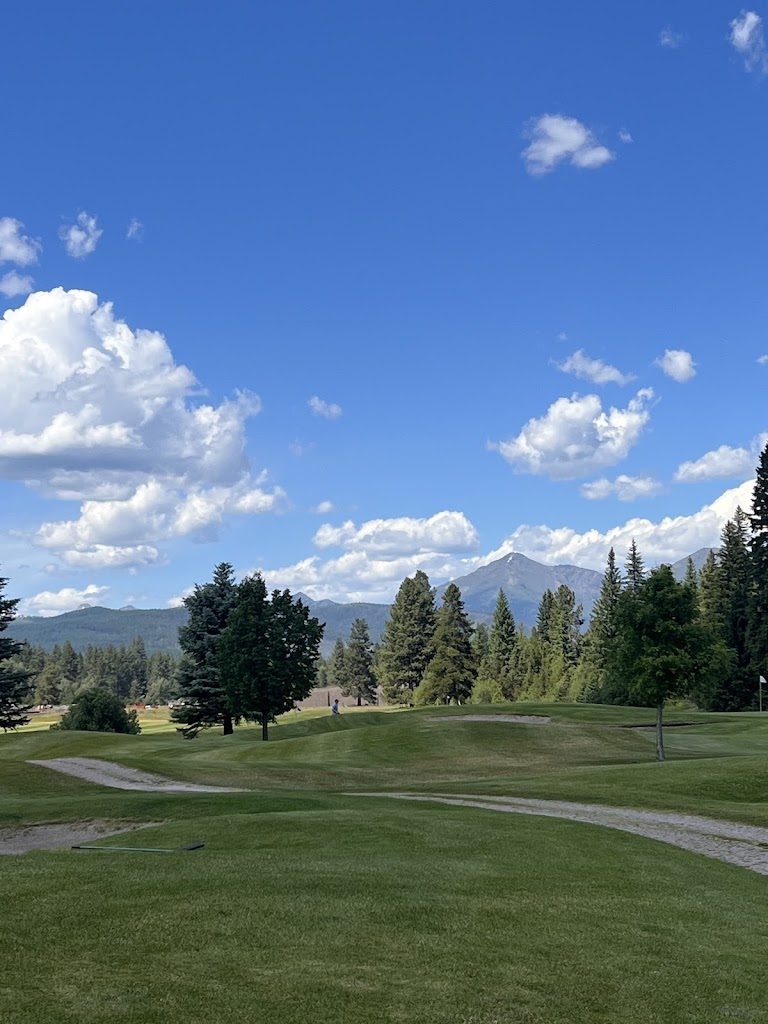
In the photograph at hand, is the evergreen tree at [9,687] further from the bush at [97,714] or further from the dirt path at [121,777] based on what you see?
the dirt path at [121,777]

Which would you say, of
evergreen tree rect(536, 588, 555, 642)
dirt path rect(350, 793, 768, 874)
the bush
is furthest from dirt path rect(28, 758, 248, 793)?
evergreen tree rect(536, 588, 555, 642)

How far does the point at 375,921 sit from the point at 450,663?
96377 millimetres

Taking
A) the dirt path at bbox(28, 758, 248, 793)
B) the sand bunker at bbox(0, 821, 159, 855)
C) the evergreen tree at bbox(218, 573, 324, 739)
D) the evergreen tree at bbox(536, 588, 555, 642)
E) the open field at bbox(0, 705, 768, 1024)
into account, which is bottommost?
the dirt path at bbox(28, 758, 248, 793)

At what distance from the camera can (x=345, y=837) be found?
18297 mm

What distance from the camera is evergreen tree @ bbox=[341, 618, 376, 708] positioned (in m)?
161

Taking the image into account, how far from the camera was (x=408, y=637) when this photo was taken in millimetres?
125875

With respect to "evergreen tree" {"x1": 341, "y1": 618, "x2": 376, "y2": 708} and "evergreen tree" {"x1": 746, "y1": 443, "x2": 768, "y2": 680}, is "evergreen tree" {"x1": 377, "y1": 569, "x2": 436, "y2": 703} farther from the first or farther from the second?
"evergreen tree" {"x1": 746, "y1": 443, "x2": 768, "y2": 680}

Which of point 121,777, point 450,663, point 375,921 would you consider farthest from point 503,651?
point 375,921

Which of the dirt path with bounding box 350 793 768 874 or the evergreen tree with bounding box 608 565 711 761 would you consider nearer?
the dirt path with bounding box 350 793 768 874

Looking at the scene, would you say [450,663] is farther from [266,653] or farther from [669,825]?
[669,825]

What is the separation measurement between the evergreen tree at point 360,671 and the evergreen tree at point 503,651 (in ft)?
87.8

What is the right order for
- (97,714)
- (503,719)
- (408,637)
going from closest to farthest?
(503,719) < (97,714) < (408,637)

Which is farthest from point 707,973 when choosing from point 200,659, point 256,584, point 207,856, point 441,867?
point 200,659

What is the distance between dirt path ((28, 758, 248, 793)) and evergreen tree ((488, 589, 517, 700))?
318ft
